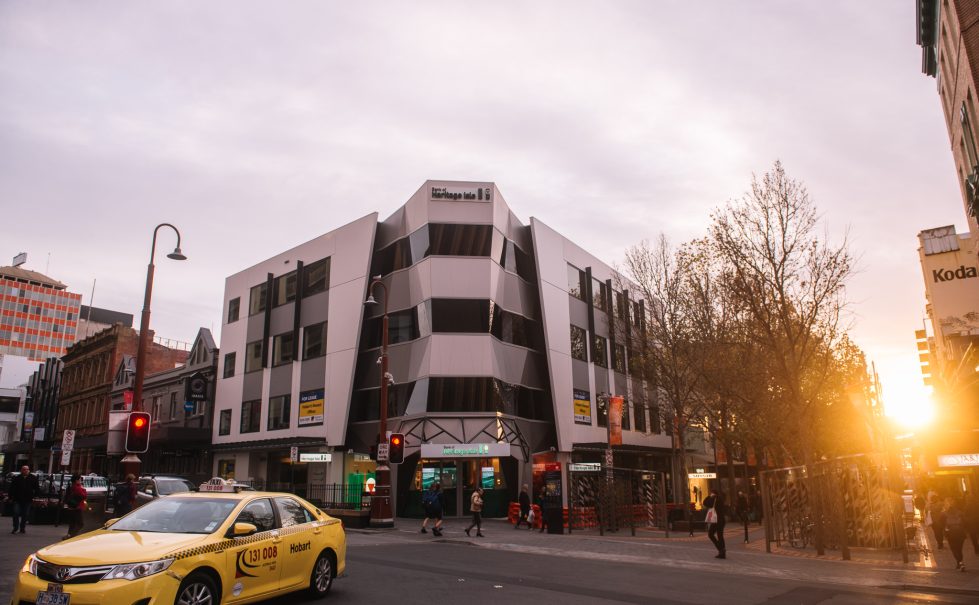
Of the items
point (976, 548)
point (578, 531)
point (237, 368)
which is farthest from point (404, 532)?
point (237, 368)

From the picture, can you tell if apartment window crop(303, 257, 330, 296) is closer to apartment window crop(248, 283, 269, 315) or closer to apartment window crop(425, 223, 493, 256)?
apartment window crop(248, 283, 269, 315)

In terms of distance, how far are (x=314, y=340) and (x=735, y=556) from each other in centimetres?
2669

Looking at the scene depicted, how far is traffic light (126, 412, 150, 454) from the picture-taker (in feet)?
40.3

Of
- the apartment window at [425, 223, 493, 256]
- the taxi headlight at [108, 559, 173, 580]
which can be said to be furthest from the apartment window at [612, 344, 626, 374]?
the taxi headlight at [108, 559, 173, 580]

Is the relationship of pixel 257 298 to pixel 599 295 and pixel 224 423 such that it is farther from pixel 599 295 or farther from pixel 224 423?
pixel 599 295

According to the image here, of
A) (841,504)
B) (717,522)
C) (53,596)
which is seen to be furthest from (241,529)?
(841,504)

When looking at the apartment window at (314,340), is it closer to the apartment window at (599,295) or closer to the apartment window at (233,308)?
the apartment window at (233,308)

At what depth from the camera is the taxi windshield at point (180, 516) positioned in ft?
24.4

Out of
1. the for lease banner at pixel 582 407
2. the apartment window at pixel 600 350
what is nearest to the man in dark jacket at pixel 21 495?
the for lease banner at pixel 582 407

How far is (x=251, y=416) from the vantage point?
131 ft

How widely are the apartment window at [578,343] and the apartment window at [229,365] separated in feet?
75.2

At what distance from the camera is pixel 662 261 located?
33.2m

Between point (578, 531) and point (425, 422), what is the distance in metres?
8.78

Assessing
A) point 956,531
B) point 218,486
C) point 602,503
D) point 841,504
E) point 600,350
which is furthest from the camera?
point 600,350
